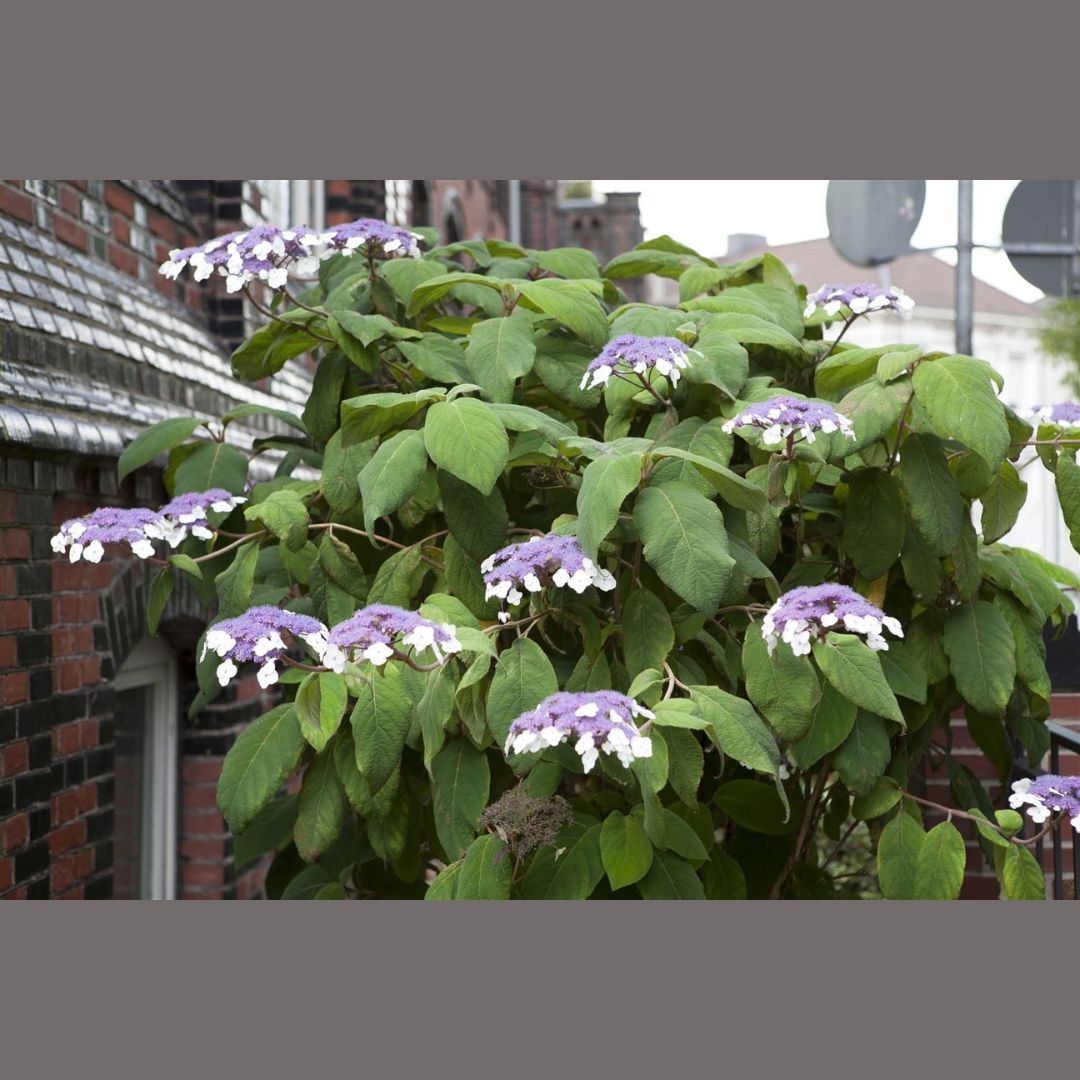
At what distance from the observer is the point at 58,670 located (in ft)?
11.5

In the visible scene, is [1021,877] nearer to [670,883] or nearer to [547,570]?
[670,883]

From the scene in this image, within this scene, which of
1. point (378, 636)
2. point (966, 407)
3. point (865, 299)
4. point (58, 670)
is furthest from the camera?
point (58, 670)

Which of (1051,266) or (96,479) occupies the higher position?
(1051,266)

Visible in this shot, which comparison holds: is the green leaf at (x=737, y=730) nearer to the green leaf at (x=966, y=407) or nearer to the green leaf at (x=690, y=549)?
the green leaf at (x=690, y=549)

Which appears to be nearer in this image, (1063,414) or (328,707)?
(328,707)

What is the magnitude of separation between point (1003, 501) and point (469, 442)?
1122 millimetres

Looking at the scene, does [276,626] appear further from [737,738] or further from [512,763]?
[737,738]

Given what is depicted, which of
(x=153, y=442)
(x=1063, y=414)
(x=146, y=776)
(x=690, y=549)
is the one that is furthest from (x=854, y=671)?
(x=146, y=776)

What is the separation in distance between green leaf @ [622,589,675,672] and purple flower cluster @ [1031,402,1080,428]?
91 cm

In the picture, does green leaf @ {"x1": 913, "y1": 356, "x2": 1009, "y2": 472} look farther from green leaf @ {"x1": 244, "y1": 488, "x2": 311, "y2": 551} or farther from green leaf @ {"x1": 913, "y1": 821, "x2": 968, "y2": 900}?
green leaf @ {"x1": 244, "y1": 488, "x2": 311, "y2": 551}

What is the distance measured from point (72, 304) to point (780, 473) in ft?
7.69

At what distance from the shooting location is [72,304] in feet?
12.3

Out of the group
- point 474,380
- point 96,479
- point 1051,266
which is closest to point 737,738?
point 474,380

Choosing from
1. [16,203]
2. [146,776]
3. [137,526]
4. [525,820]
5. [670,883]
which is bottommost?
[146,776]
